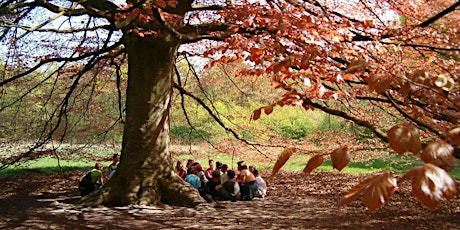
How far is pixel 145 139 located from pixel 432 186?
645 centimetres

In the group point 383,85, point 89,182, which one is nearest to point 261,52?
point 383,85

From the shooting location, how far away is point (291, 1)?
6355mm

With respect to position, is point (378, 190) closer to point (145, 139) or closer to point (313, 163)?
point (313, 163)

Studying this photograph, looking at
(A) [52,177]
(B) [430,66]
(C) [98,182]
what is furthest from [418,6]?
(A) [52,177]

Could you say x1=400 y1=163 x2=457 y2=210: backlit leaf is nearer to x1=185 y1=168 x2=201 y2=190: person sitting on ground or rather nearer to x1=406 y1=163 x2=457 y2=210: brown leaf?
x1=406 y1=163 x2=457 y2=210: brown leaf

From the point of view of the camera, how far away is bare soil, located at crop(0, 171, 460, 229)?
596cm

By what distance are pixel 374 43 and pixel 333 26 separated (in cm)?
97

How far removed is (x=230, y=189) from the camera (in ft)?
26.1

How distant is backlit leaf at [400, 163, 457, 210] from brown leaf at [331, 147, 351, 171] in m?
0.37

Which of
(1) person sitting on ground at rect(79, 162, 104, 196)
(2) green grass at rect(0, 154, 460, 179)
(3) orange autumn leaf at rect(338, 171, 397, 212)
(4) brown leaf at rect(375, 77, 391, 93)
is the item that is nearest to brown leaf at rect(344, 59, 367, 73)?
(4) brown leaf at rect(375, 77, 391, 93)

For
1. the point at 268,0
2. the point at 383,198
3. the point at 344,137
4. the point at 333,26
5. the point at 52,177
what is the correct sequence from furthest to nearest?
1. the point at 52,177
2. the point at 344,137
3. the point at 268,0
4. the point at 333,26
5. the point at 383,198

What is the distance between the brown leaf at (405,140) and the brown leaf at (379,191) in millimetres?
189

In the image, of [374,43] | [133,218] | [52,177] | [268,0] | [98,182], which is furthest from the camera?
[52,177]

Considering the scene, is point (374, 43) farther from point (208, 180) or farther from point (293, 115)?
point (293, 115)
